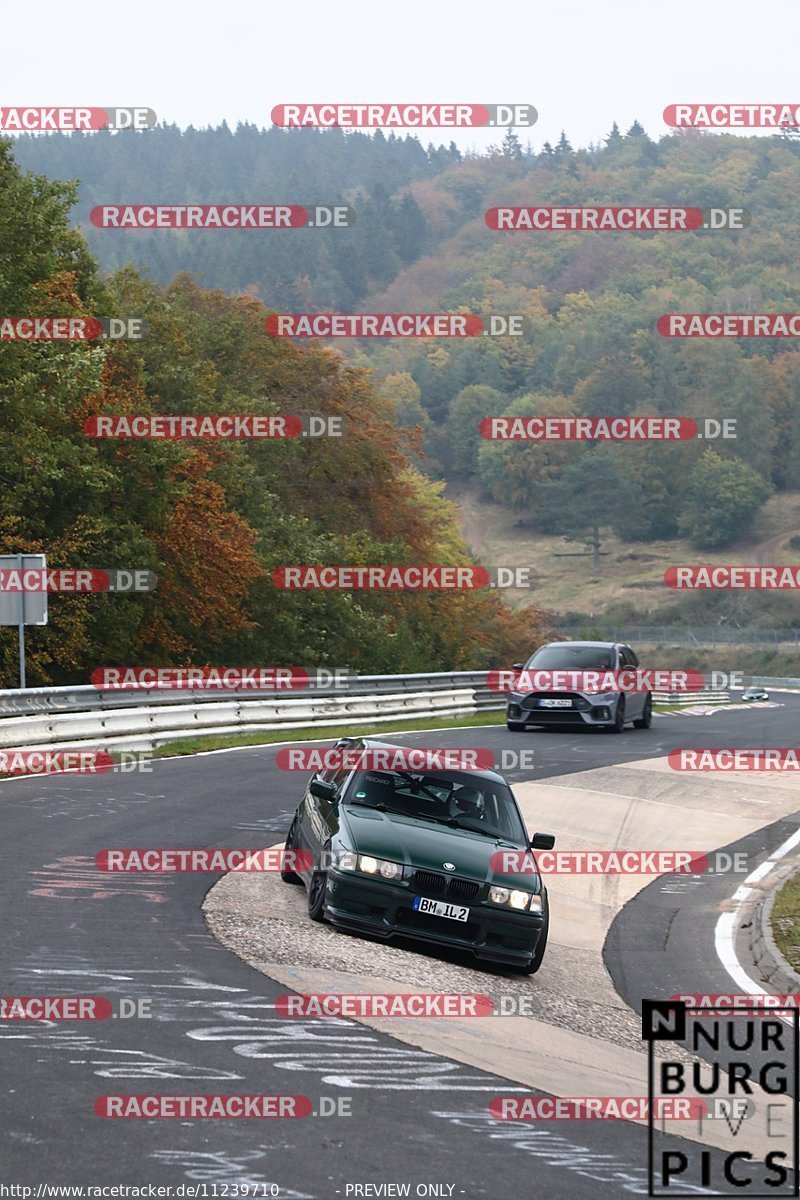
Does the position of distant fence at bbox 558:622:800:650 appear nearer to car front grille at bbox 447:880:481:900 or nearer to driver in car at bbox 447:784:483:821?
driver in car at bbox 447:784:483:821

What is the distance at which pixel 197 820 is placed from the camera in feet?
54.6

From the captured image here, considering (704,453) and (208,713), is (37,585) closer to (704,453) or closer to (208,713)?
(208,713)

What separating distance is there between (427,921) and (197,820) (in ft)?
20.2

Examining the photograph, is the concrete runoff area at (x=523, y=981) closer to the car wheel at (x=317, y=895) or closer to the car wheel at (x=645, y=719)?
the car wheel at (x=317, y=895)

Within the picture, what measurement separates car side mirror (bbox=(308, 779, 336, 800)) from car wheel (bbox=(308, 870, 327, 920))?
0.68m

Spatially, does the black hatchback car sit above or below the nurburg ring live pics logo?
above

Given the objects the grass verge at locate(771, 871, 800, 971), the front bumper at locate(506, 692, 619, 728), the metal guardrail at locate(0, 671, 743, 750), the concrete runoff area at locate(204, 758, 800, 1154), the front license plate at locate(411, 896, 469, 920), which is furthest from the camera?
the front bumper at locate(506, 692, 619, 728)

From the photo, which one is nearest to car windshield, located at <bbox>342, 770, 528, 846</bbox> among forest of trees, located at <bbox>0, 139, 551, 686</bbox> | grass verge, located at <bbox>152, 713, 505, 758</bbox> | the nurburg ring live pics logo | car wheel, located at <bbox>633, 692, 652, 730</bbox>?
the nurburg ring live pics logo

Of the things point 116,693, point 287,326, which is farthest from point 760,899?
point 287,326

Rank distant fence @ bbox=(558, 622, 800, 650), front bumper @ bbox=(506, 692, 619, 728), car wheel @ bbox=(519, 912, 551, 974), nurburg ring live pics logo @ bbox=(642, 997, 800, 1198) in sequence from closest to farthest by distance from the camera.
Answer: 1. nurburg ring live pics logo @ bbox=(642, 997, 800, 1198)
2. car wheel @ bbox=(519, 912, 551, 974)
3. front bumper @ bbox=(506, 692, 619, 728)
4. distant fence @ bbox=(558, 622, 800, 650)

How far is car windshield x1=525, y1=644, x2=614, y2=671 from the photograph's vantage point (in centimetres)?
3089

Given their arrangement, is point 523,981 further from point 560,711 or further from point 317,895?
point 560,711

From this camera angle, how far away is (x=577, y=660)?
1220 inches

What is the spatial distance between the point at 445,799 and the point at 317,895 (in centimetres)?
133
